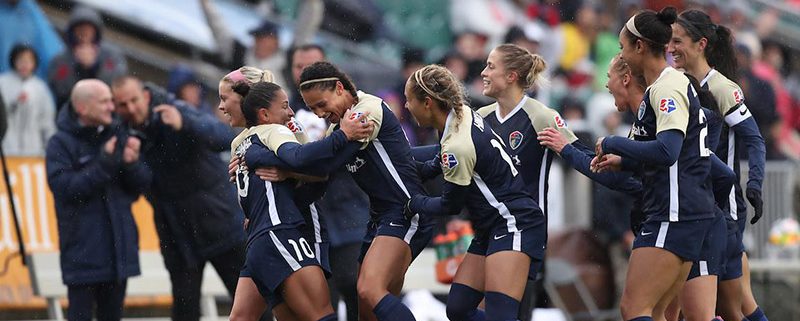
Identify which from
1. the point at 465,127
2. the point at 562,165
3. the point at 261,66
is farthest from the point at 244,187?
the point at 562,165

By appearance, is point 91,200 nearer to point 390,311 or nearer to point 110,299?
point 110,299

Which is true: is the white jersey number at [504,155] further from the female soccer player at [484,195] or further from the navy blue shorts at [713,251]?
the navy blue shorts at [713,251]

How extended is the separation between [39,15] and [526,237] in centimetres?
664

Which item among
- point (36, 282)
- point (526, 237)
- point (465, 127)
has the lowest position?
point (36, 282)

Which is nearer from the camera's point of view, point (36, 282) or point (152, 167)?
point (152, 167)

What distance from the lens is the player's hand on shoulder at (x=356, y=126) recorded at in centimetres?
871

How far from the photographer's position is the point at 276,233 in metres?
8.81

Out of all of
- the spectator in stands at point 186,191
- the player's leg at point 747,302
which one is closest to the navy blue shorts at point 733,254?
the player's leg at point 747,302

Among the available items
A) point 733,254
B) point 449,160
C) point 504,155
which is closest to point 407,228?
point 449,160

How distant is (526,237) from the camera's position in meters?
8.84

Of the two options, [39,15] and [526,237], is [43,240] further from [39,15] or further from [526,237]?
[526,237]

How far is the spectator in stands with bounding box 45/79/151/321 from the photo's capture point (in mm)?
11234

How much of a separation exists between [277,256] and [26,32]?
5.82m

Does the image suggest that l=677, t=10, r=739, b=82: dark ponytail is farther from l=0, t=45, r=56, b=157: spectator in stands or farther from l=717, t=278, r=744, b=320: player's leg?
l=0, t=45, r=56, b=157: spectator in stands
